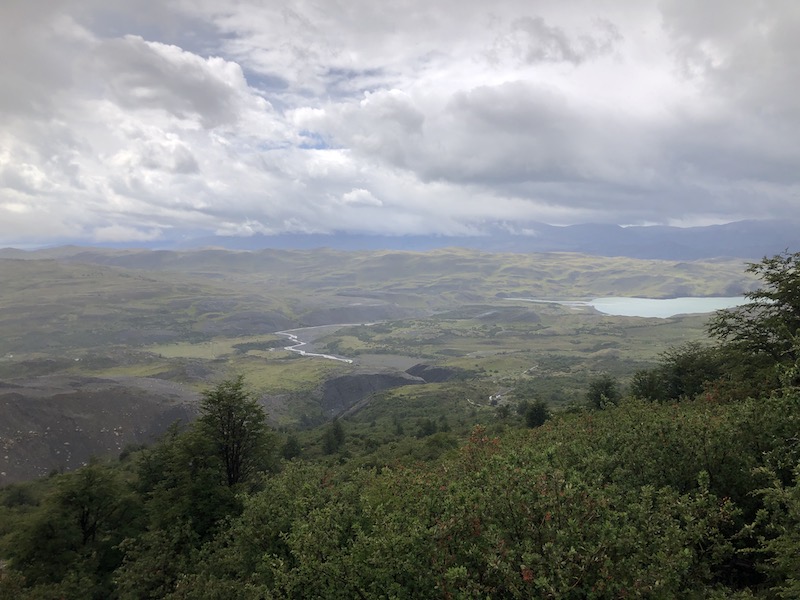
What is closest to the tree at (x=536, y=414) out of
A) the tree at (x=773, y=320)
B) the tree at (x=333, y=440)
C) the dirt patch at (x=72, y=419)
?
the tree at (x=773, y=320)

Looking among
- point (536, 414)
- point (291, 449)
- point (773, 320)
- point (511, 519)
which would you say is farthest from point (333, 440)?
point (511, 519)

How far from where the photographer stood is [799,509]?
41.7 feet

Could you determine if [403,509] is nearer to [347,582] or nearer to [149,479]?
[347,582]

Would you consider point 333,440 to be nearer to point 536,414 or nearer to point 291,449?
point 291,449

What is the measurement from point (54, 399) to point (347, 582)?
15039cm

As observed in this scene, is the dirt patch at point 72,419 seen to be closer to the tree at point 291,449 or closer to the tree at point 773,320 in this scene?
the tree at point 291,449

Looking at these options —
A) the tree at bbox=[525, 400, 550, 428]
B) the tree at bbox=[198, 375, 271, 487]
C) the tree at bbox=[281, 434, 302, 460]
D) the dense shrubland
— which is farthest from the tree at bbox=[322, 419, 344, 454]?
the dense shrubland

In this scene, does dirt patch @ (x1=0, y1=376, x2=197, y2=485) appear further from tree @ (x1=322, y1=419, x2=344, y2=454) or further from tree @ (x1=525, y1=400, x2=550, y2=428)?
tree @ (x1=525, y1=400, x2=550, y2=428)

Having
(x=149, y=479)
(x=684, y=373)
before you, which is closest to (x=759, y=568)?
(x=149, y=479)

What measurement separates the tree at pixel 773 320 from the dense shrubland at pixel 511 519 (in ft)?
0.63

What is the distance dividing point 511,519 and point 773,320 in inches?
1377

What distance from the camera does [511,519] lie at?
1528cm

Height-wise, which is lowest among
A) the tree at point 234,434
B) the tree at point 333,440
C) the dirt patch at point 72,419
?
the dirt patch at point 72,419

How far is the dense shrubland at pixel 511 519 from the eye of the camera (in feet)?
44.1
